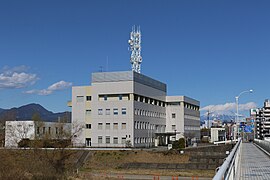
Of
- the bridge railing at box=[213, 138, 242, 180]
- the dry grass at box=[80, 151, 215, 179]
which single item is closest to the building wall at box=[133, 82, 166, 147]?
the dry grass at box=[80, 151, 215, 179]

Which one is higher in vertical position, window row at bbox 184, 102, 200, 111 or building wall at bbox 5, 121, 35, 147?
window row at bbox 184, 102, 200, 111

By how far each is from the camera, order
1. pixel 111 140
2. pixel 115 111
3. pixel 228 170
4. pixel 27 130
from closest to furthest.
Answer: pixel 228 170 < pixel 111 140 < pixel 115 111 < pixel 27 130

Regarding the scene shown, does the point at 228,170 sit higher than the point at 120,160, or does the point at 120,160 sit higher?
the point at 228,170

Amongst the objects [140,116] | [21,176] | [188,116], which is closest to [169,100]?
[188,116]

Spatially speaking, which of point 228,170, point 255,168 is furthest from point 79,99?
point 228,170

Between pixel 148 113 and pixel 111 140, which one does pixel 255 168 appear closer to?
pixel 111 140

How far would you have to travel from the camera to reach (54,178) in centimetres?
4378

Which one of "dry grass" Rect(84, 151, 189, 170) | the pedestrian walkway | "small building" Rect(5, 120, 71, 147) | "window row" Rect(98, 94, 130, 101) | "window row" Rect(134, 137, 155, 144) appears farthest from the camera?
"window row" Rect(134, 137, 155, 144)

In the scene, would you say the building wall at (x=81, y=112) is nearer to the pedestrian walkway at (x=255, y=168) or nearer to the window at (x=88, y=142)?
the window at (x=88, y=142)

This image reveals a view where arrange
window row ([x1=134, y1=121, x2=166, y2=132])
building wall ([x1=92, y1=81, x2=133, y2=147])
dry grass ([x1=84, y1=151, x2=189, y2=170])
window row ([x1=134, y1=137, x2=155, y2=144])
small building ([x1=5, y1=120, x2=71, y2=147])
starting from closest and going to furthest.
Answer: dry grass ([x1=84, y1=151, x2=189, y2=170]) < small building ([x1=5, y1=120, x2=71, y2=147]) < building wall ([x1=92, y1=81, x2=133, y2=147]) < window row ([x1=134, y1=137, x2=155, y2=144]) < window row ([x1=134, y1=121, x2=166, y2=132])

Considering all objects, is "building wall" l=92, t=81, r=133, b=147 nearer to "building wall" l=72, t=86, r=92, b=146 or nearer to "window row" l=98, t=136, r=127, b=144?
"window row" l=98, t=136, r=127, b=144

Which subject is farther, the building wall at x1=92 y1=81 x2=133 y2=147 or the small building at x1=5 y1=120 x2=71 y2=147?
the building wall at x1=92 y1=81 x2=133 y2=147

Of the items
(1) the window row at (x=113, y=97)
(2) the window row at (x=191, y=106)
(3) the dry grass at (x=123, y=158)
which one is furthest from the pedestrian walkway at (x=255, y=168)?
(2) the window row at (x=191, y=106)

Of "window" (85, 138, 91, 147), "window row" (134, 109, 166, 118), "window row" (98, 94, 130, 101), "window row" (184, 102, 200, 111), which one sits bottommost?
"window" (85, 138, 91, 147)
